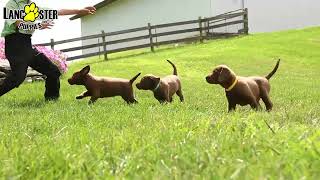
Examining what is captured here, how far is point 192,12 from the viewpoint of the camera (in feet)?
133

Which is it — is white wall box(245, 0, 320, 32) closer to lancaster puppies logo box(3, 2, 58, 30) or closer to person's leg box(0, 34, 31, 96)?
lancaster puppies logo box(3, 2, 58, 30)

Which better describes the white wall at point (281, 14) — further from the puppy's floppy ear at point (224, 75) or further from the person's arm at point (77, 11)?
the puppy's floppy ear at point (224, 75)

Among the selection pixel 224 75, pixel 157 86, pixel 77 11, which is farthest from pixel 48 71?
pixel 224 75

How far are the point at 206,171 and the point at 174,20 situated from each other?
38.8m

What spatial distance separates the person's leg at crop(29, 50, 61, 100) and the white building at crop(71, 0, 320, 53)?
30586 millimetres

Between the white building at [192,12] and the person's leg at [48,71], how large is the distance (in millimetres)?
30586

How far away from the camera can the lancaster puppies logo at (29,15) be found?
936 cm

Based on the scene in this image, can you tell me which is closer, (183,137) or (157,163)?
(157,163)

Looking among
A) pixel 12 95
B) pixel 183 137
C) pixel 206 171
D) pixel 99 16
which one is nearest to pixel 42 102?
pixel 12 95

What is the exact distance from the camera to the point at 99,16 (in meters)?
44.1

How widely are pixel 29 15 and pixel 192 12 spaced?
31586 millimetres

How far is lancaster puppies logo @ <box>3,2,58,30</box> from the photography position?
936 centimetres

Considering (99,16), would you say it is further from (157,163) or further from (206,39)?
(157,163)

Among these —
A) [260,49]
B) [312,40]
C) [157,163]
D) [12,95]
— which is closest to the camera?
[157,163]
